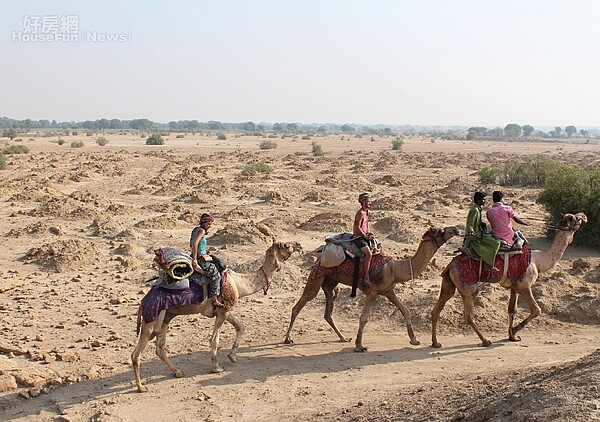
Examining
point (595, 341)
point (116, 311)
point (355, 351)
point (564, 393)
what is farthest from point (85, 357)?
point (595, 341)

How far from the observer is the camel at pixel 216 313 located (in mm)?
8648

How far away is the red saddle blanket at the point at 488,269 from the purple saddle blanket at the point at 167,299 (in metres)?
4.16

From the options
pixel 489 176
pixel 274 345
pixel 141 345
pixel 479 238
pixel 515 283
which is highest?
→ pixel 479 238

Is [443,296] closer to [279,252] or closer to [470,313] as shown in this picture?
[470,313]

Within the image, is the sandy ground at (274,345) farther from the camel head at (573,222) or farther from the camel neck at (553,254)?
the camel head at (573,222)

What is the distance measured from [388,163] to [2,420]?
140 ft

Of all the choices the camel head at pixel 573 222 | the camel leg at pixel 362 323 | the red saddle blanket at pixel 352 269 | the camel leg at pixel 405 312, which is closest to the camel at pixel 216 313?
the red saddle blanket at pixel 352 269

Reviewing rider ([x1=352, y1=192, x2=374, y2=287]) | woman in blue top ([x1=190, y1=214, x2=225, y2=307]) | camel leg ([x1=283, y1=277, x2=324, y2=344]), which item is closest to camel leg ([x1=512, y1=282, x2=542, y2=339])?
rider ([x1=352, y1=192, x2=374, y2=287])

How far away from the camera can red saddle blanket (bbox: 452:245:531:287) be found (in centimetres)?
1013

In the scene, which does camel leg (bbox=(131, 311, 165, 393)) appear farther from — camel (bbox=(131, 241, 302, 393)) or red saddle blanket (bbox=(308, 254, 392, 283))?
red saddle blanket (bbox=(308, 254, 392, 283))

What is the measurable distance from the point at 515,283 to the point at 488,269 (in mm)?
584

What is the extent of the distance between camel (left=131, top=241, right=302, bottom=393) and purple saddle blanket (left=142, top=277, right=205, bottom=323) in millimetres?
74

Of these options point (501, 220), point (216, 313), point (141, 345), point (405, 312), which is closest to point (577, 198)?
point (501, 220)

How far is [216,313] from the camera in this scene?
9.39 metres
